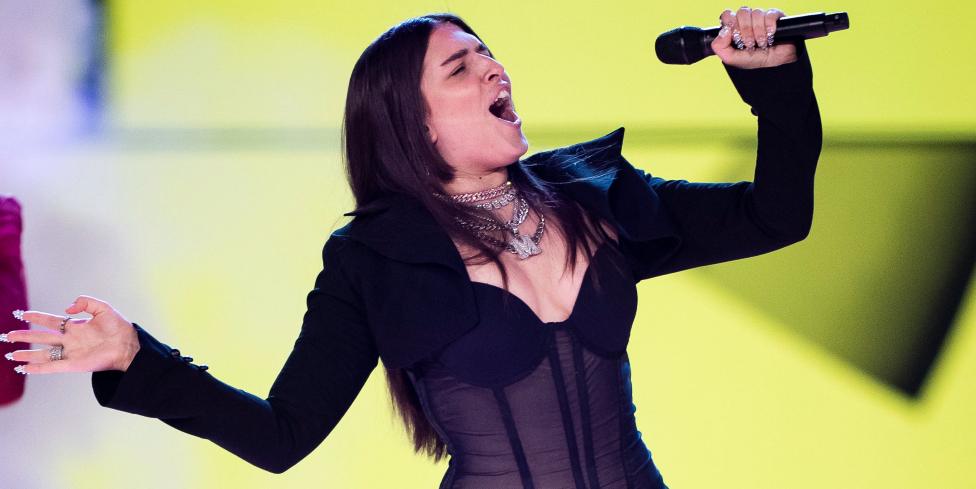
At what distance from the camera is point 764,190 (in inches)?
57.9

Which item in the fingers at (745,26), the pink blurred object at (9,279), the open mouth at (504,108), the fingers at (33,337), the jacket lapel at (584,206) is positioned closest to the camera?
the fingers at (33,337)

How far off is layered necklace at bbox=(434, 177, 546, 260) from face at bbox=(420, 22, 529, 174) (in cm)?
4

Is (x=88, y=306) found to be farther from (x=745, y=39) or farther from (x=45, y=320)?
(x=745, y=39)

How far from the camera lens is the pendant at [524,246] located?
1.52 metres

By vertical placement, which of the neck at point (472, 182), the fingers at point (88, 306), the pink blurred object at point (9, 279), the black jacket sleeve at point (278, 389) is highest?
the neck at point (472, 182)

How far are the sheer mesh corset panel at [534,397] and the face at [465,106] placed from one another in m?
0.21

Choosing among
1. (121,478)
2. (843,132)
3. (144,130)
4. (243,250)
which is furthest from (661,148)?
(121,478)

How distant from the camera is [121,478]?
256cm

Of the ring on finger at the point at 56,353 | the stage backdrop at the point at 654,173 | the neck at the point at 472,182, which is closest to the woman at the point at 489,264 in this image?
the neck at the point at 472,182

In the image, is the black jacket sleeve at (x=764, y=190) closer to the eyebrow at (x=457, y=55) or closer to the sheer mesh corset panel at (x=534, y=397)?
the sheer mesh corset panel at (x=534, y=397)

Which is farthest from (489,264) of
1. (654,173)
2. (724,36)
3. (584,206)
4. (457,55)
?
(654,173)

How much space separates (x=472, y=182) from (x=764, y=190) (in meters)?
0.41

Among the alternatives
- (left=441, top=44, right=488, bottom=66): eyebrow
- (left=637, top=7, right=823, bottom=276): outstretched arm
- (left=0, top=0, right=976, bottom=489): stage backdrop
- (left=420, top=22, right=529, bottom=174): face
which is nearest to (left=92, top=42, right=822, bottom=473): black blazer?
(left=637, top=7, right=823, bottom=276): outstretched arm

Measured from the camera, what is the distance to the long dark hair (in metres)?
1.55
